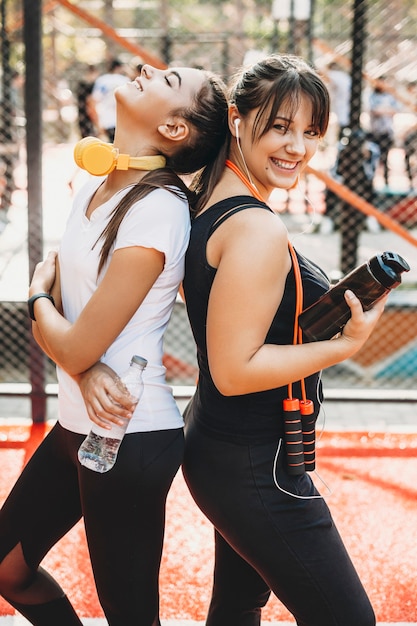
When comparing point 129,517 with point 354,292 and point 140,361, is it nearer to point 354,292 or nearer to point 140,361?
point 140,361

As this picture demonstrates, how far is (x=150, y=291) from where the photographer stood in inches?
74.2

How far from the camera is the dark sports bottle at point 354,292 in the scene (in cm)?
174

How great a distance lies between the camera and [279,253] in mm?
1766

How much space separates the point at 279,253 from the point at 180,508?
231 cm

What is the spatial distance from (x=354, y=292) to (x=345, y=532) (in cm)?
207

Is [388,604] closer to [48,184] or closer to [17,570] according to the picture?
[17,570]

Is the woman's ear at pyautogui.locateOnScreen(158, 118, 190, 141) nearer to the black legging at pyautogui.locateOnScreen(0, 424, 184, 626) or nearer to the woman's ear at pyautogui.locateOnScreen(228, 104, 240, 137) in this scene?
the woman's ear at pyautogui.locateOnScreen(228, 104, 240, 137)

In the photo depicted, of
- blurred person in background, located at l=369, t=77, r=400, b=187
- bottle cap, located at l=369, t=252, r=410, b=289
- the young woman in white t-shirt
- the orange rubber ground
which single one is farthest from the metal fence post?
blurred person in background, located at l=369, t=77, r=400, b=187

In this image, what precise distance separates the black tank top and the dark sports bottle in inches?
2.3

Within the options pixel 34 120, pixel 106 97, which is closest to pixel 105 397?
pixel 34 120

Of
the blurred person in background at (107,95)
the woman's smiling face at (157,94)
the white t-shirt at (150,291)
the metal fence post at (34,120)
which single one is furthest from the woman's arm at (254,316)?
the blurred person in background at (107,95)

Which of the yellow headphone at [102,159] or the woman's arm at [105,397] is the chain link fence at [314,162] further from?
the woman's arm at [105,397]

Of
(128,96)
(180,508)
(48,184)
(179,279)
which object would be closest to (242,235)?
(179,279)

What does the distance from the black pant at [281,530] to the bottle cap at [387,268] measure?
471 millimetres
